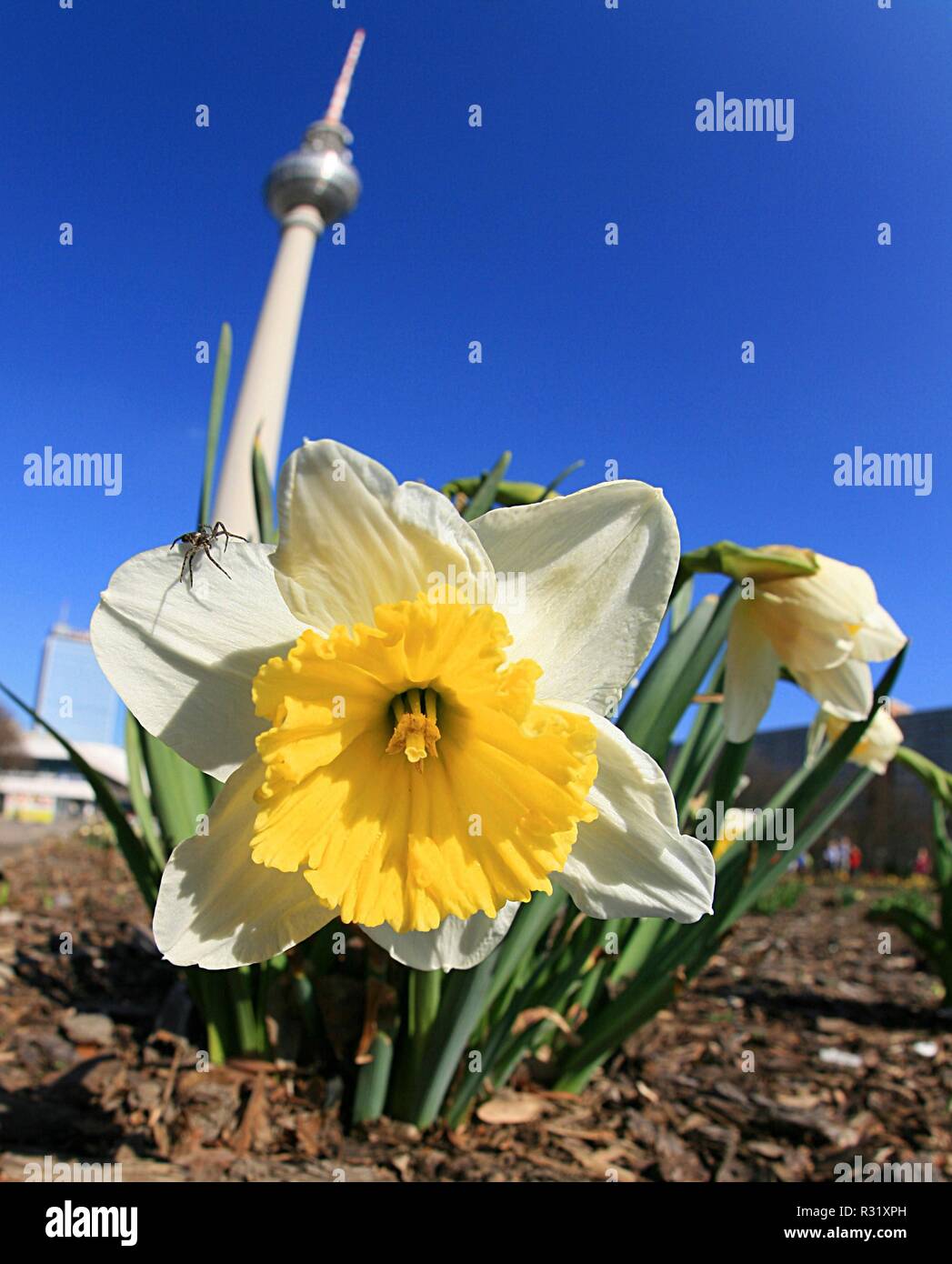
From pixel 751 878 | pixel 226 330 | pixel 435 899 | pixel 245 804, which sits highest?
pixel 226 330

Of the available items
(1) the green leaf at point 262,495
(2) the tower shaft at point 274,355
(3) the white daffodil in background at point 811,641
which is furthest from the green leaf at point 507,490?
(2) the tower shaft at point 274,355

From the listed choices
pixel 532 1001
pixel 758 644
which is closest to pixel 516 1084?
pixel 532 1001

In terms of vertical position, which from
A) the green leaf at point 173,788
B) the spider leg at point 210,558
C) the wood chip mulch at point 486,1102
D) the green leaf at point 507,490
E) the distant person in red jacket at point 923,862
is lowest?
the distant person in red jacket at point 923,862

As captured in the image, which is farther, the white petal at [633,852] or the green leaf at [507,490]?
the green leaf at [507,490]

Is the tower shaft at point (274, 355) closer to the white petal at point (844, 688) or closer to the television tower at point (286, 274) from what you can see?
the television tower at point (286, 274)

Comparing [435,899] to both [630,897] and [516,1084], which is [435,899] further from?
[516,1084]

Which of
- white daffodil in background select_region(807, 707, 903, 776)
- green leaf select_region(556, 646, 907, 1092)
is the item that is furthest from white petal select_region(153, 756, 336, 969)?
white daffodil in background select_region(807, 707, 903, 776)

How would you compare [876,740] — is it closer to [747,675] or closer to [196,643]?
[747,675]
